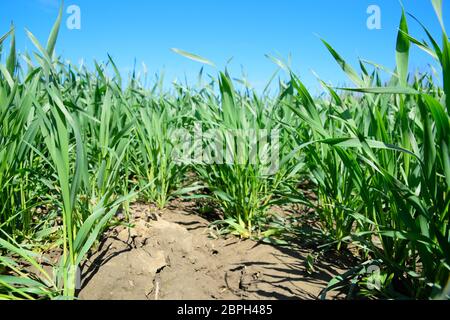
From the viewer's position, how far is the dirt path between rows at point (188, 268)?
39.6 inches

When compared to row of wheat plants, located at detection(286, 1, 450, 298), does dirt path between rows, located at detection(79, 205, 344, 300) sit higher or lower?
lower

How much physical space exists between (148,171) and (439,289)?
4.01 ft

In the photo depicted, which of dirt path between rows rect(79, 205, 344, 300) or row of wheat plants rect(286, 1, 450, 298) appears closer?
row of wheat plants rect(286, 1, 450, 298)

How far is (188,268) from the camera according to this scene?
1.17 meters

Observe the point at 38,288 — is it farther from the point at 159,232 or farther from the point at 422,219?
the point at 422,219

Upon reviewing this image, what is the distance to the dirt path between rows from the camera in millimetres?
1007

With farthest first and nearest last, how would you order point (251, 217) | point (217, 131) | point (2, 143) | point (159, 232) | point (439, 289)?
point (217, 131)
point (251, 217)
point (159, 232)
point (2, 143)
point (439, 289)

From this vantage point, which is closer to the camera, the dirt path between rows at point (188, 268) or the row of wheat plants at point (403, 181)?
the row of wheat plants at point (403, 181)

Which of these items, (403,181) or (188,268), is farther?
(188,268)

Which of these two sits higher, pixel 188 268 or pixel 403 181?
pixel 403 181

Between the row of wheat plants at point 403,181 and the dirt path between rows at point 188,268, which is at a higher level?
the row of wheat plants at point 403,181

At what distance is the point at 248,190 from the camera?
1.44 metres
